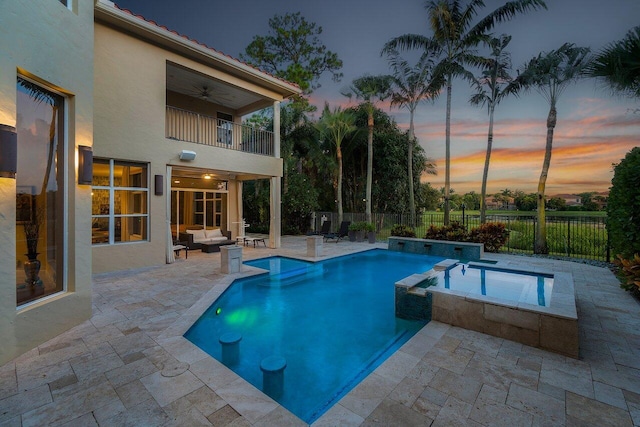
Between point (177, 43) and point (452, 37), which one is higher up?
point (452, 37)

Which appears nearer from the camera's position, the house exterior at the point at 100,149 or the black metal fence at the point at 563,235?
the house exterior at the point at 100,149

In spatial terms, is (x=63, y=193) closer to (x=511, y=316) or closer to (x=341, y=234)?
(x=511, y=316)

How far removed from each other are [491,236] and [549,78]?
6.36 meters

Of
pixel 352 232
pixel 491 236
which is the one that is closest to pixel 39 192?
pixel 352 232

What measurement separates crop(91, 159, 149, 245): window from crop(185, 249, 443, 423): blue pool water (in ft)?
12.5

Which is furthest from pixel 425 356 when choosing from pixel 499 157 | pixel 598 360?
pixel 499 157

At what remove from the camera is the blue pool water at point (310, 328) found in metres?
3.46

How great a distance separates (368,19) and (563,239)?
15.5m

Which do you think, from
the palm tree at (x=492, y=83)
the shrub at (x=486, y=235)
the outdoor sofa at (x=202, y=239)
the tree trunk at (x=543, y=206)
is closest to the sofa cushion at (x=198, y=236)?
the outdoor sofa at (x=202, y=239)

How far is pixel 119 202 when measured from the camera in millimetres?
8164

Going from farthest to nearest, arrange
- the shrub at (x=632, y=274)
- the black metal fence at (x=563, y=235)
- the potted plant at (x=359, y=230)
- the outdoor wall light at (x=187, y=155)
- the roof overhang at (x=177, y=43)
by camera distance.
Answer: the potted plant at (x=359, y=230) < the black metal fence at (x=563, y=235) < the outdoor wall light at (x=187, y=155) < the roof overhang at (x=177, y=43) < the shrub at (x=632, y=274)

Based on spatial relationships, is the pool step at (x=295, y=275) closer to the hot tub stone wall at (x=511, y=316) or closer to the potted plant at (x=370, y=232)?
the hot tub stone wall at (x=511, y=316)

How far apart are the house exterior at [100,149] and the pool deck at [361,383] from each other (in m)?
0.82

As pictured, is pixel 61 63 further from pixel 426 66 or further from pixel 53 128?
pixel 426 66
